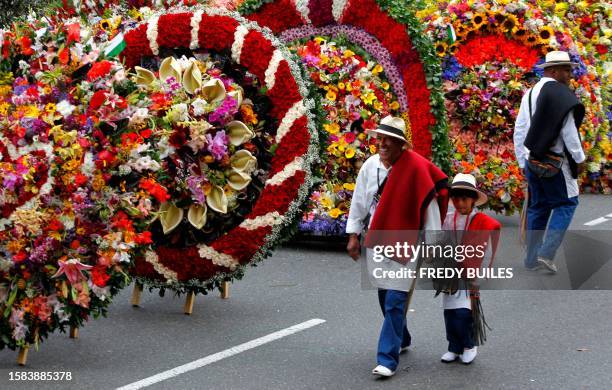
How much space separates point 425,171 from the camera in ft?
26.2

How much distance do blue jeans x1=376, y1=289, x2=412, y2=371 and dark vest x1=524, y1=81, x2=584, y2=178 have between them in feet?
11.5

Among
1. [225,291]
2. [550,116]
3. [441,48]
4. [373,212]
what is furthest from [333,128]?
[373,212]

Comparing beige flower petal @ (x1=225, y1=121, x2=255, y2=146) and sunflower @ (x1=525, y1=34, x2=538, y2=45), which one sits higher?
sunflower @ (x1=525, y1=34, x2=538, y2=45)

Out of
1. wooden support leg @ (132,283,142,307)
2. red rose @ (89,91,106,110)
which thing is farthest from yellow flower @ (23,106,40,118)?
wooden support leg @ (132,283,142,307)

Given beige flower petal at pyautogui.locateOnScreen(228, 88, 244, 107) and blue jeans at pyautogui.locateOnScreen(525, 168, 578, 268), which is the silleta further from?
blue jeans at pyautogui.locateOnScreen(525, 168, 578, 268)

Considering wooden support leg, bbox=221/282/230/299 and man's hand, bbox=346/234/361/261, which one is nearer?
man's hand, bbox=346/234/361/261

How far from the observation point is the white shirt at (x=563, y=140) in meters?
10.9

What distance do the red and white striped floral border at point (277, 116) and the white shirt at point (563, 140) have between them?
8.13ft

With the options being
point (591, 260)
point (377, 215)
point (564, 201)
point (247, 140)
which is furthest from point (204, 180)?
point (591, 260)

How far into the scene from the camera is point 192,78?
370 inches

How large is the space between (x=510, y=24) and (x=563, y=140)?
311cm

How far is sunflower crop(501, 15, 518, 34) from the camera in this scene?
1367 cm

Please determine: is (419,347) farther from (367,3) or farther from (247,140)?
(367,3)

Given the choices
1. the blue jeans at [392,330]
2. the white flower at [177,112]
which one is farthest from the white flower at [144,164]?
the blue jeans at [392,330]
